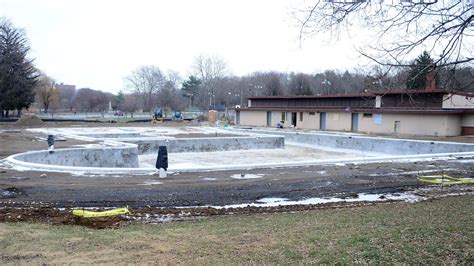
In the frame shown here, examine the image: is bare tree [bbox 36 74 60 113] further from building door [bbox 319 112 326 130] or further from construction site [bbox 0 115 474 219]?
construction site [bbox 0 115 474 219]

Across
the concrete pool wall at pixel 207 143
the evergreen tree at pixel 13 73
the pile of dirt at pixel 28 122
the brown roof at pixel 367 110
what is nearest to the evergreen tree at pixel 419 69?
the concrete pool wall at pixel 207 143

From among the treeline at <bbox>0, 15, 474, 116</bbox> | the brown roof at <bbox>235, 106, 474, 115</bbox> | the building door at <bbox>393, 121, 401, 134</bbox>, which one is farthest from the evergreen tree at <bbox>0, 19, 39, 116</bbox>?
the building door at <bbox>393, 121, 401, 134</bbox>

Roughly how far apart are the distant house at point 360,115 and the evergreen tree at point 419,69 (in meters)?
17.7

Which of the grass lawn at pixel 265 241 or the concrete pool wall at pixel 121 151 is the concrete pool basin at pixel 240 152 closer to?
the concrete pool wall at pixel 121 151

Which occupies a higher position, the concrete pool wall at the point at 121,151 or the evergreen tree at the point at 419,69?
the evergreen tree at the point at 419,69

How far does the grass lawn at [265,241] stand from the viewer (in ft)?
17.2

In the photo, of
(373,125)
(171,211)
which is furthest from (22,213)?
(373,125)

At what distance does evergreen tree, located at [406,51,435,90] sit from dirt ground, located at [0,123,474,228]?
4275mm

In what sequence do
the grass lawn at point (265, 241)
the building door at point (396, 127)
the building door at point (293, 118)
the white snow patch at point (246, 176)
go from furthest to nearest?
the building door at point (293, 118) < the building door at point (396, 127) < the white snow patch at point (246, 176) < the grass lawn at point (265, 241)

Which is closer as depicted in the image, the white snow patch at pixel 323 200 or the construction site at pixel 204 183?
the construction site at pixel 204 183

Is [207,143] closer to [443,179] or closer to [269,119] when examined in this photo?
[443,179]

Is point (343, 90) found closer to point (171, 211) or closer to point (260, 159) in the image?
point (260, 159)

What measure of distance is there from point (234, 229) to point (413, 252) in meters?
2.80

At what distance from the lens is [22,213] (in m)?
8.51
